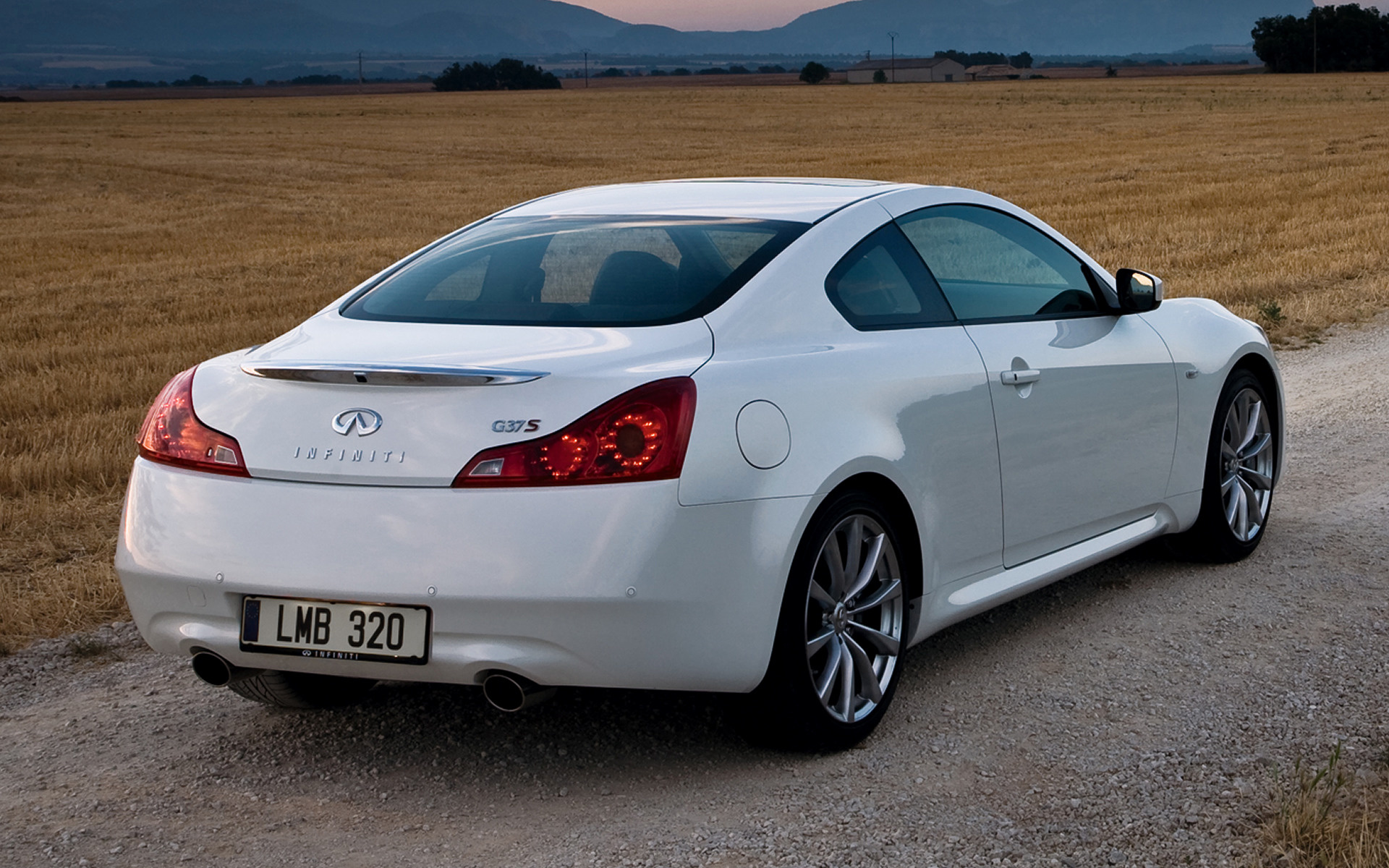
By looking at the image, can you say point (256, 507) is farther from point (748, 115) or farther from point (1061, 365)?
point (748, 115)

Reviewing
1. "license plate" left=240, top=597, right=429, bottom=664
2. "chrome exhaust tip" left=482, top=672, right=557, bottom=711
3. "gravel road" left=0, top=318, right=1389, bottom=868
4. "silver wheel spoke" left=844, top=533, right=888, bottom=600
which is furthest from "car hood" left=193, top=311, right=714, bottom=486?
"gravel road" left=0, top=318, right=1389, bottom=868

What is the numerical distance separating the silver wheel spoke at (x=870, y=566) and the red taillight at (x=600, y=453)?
2.41 feet

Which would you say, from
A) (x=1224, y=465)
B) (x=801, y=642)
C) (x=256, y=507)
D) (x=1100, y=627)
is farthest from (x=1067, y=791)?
(x=1224, y=465)

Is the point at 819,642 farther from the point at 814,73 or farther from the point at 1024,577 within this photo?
the point at 814,73

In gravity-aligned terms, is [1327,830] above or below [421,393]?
below

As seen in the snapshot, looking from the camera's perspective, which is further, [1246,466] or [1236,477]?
[1246,466]

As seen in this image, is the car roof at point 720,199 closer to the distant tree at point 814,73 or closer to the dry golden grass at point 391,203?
the dry golden grass at point 391,203

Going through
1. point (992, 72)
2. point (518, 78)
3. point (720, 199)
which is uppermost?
point (992, 72)

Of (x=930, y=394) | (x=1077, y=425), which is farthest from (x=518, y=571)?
(x=1077, y=425)

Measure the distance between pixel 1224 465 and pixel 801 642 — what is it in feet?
8.36

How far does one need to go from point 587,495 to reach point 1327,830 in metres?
1.62

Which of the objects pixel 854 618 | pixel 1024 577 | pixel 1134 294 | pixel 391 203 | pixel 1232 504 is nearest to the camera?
pixel 854 618

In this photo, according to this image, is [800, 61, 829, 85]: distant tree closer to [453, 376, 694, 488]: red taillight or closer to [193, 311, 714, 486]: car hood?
[193, 311, 714, 486]: car hood

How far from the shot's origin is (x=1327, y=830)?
299 cm
